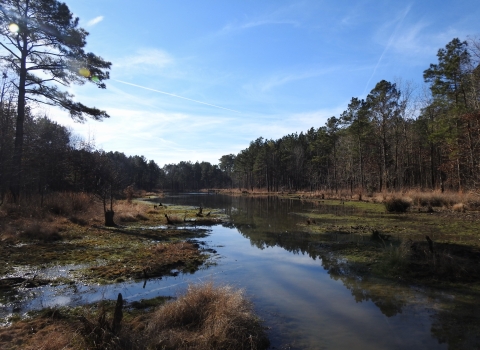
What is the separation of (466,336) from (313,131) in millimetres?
91585

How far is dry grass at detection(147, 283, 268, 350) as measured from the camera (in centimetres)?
473

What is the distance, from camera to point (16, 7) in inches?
667

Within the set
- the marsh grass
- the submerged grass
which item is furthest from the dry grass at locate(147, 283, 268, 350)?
the marsh grass

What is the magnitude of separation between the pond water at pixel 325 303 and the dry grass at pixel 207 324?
0.63m

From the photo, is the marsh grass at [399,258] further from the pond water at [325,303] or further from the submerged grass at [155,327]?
the submerged grass at [155,327]

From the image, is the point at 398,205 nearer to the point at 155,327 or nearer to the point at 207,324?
the point at 207,324

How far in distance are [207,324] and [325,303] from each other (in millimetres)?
3420

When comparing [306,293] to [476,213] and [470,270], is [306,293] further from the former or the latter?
[476,213]

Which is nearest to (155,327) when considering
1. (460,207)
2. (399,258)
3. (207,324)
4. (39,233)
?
(207,324)

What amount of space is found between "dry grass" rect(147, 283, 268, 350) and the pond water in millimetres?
625

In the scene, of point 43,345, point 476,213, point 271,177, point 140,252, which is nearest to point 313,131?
point 271,177

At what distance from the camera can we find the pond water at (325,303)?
5.65 meters

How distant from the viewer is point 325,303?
7.41m

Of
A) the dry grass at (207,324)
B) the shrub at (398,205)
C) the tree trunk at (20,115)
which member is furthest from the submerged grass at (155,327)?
the shrub at (398,205)
